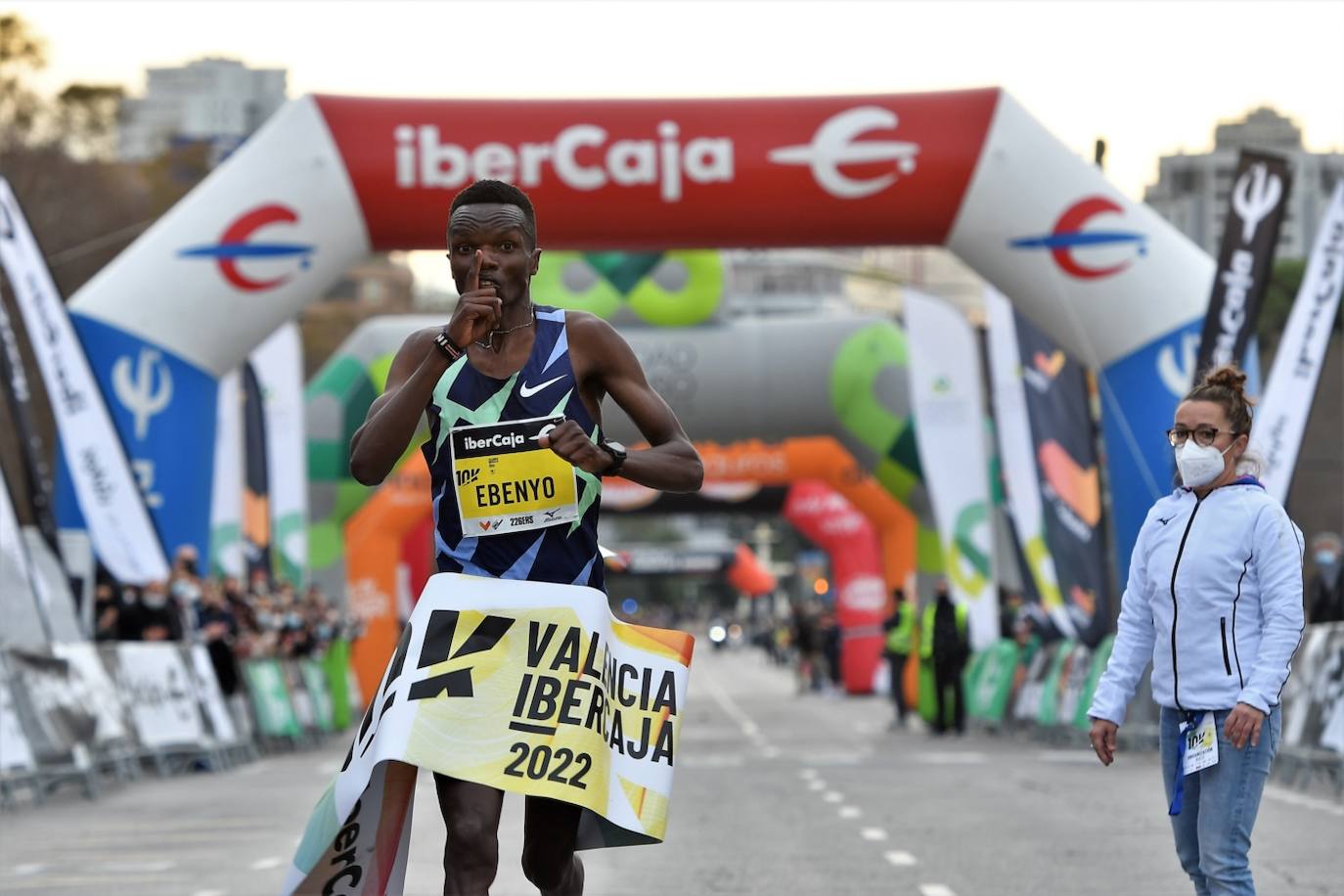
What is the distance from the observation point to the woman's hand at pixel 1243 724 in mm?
6137

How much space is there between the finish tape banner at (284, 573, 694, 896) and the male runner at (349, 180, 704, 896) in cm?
11

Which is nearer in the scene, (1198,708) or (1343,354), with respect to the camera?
(1198,708)

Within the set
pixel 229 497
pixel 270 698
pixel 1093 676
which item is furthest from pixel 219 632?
pixel 1093 676

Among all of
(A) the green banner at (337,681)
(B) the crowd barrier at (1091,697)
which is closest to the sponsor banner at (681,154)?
(B) the crowd barrier at (1091,697)

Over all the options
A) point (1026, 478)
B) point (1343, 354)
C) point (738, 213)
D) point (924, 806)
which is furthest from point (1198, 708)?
point (1343, 354)

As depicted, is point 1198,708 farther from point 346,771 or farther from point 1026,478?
point 1026,478

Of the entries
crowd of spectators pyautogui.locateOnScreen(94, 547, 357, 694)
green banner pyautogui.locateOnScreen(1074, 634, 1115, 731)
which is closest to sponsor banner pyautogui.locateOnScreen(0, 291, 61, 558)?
crowd of spectators pyautogui.locateOnScreen(94, 547, 357, 694)

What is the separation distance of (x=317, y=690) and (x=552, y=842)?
2166 centimetres

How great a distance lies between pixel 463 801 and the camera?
17.2 ft

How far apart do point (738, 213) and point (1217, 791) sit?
44.2 feet

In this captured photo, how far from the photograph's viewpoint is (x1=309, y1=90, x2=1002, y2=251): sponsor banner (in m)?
19.1

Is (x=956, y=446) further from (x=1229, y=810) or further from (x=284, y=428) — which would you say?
(x=1229, y=810)

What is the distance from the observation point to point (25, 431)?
20.0 metres

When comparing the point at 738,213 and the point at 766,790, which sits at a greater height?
the point at 738,213
